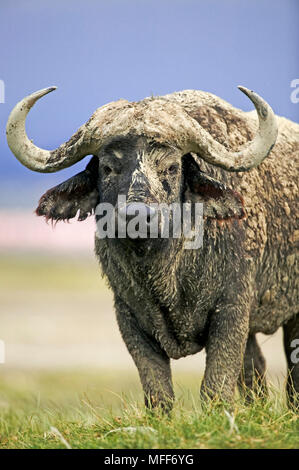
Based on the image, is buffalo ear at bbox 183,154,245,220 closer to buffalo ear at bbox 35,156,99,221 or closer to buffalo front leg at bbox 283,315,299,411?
buffalo ear at bbox 35,156,99,221

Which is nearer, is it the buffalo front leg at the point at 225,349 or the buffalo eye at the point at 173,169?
the buffalo eye at the point at 173,169

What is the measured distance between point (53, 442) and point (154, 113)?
2.53 metres

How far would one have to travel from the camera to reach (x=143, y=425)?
6004 millimetres

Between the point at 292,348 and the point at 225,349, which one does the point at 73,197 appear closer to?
the point at 225,349

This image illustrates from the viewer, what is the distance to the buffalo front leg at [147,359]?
22.8 feet

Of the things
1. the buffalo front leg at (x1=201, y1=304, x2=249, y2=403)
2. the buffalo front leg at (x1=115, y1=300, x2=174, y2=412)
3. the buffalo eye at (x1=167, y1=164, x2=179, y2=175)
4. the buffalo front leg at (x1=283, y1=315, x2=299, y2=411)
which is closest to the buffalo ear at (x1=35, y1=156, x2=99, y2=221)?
the buffalo eye at (x1=167, y1=164, x2=179, y2=175)

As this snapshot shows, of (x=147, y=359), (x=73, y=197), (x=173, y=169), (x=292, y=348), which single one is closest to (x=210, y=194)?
(x=173, y=169)

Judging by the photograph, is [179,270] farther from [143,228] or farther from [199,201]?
[143,228]

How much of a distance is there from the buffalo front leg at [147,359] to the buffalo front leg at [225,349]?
35 cm

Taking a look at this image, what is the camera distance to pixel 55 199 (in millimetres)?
6871

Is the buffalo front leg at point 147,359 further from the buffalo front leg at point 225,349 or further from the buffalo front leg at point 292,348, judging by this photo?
the buffalo front leg at point 292,348

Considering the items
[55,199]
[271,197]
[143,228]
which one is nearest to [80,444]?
[143,228]

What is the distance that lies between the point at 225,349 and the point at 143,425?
4.00 feet

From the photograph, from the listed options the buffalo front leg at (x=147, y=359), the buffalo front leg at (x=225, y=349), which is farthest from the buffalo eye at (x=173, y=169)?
the buffalo front leg at (x=147, y=359)
